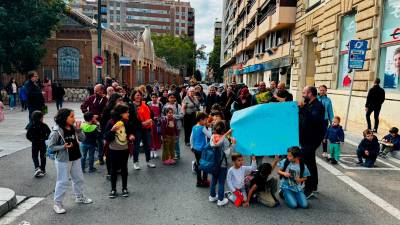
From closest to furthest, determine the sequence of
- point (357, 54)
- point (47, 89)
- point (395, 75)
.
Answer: point (357, 54) < point (395, 75) < point (47, 89)

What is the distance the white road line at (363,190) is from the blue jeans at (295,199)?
123cm

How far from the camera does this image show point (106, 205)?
16.3 ft

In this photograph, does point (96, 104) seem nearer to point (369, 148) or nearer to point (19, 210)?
point (19, 210)

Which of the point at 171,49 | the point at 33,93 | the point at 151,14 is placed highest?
the point at 151,14

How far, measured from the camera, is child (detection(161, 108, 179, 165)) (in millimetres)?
7457

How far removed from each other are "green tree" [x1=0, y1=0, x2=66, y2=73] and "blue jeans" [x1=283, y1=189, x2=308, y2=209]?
20.4 meters

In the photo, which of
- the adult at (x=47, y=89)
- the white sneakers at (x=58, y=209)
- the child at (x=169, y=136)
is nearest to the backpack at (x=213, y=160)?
the white sneakers at (x=58, y=209)

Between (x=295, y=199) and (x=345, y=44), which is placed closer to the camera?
(x=295, y=199)

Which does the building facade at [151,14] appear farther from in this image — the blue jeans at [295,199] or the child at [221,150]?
the blue jeans at [295,199]

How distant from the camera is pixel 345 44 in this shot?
16.1 metres

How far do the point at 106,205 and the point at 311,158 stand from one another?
3376mm

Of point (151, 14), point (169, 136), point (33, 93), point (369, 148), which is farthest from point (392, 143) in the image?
point (151, 14)

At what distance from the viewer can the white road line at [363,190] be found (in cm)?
488

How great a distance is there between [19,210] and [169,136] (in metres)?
3.46
